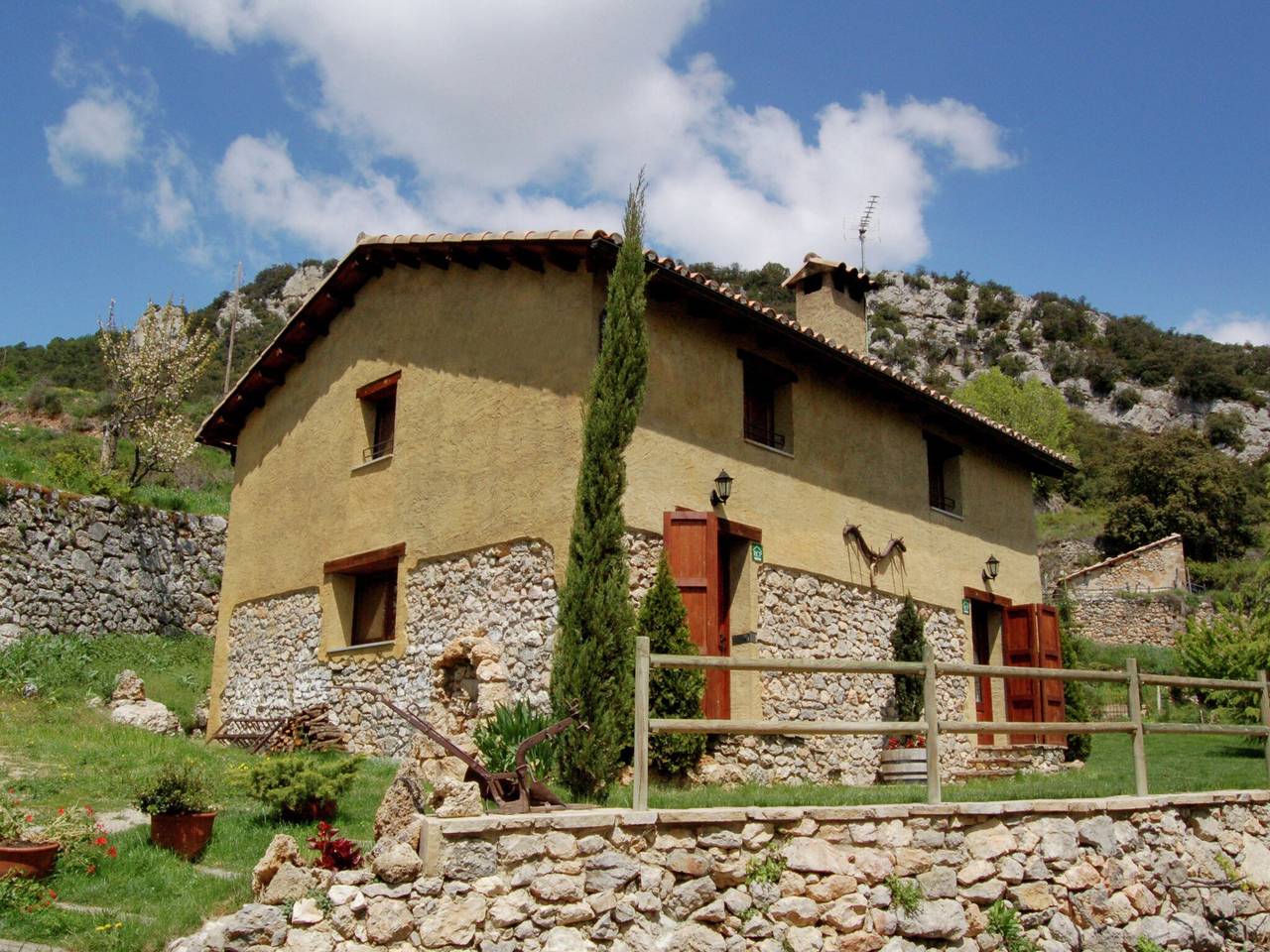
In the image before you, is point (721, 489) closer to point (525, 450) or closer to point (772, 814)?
point (525, 450)

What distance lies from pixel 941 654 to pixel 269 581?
33.0ft

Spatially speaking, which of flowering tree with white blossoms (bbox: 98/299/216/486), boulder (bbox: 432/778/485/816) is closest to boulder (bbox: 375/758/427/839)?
boulder (bbox: 432/778/485/816)

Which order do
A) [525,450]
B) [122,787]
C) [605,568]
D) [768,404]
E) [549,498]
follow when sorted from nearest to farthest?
[605,568]
[122,787]
[549,498]
[525,450]
[768,404]

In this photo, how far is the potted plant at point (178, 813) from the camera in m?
8.24

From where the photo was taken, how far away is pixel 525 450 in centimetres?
A: 1246

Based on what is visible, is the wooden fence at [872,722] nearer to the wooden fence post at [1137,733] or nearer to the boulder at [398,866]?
the wooden fence post at [1137,733]

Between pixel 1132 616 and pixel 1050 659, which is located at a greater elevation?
pixel 1132 616

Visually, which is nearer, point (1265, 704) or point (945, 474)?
point (1265, 704)

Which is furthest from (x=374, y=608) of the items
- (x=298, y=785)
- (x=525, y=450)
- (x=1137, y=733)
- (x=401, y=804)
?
(x=1137, y=733)

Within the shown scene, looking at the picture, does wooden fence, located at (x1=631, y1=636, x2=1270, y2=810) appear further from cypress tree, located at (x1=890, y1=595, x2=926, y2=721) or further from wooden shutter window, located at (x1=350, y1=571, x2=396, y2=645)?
wooden shutter window, located at (x1=350, y1=571, x2=396, y2=645)

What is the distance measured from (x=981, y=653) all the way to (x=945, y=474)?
3.02 metres

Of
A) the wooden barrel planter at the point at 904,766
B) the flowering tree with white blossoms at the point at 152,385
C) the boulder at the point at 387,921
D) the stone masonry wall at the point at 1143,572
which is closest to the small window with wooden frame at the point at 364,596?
the wooden barrel planter at the point at 904,766

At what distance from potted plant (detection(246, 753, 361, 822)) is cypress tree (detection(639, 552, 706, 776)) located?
3.15 metres

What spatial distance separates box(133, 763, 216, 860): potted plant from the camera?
27.0 ft
